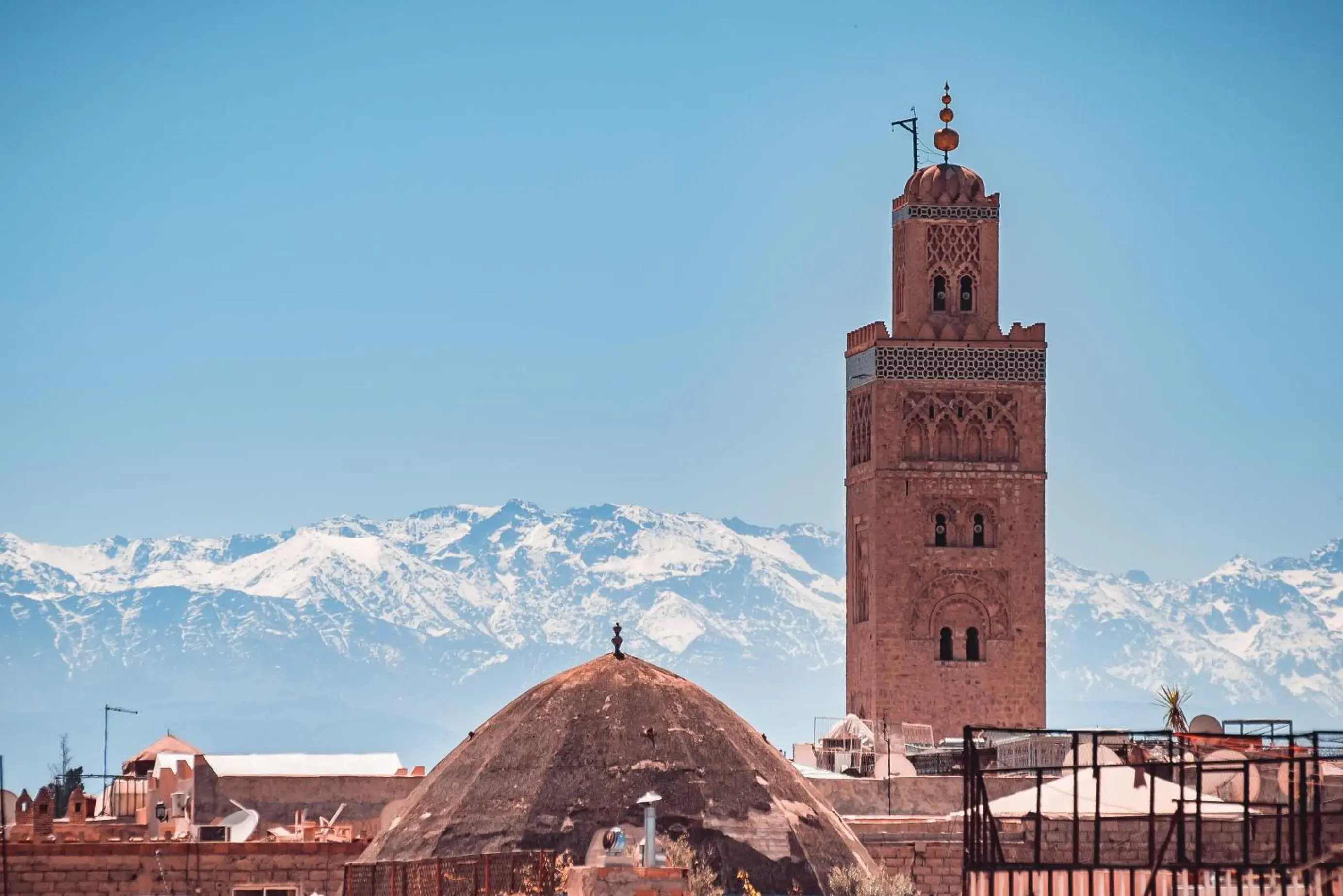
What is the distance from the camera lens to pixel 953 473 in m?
78.1

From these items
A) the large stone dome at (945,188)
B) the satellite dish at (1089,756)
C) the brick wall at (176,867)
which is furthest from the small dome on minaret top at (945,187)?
the brick wall at (176,867)

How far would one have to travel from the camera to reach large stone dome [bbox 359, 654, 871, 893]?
31031 millimetres

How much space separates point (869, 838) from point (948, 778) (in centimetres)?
1168

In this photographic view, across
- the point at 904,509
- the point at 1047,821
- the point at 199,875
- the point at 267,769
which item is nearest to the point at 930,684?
the point at 904,509

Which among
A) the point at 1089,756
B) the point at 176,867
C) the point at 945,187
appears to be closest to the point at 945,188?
the point at 945,187

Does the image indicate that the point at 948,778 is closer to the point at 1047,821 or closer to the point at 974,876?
the point at 1047,821

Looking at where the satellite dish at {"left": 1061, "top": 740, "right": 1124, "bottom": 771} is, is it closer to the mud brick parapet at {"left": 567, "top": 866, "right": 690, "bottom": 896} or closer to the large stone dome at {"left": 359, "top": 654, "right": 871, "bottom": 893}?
the large stone dome at {"left": 359, "top": 654, "right": 871, "bottom": 893}

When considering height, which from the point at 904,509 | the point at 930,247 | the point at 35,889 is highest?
the point at 930,247

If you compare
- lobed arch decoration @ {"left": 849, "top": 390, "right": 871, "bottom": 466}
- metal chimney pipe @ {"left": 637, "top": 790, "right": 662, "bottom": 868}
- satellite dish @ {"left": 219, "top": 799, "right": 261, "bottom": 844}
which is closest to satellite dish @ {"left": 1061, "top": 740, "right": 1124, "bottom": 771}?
satellite dish @ {"left": 219, "top": 799, "right": 261, "bottom": 844}

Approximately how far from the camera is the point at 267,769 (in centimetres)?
6769

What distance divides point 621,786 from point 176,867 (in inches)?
253

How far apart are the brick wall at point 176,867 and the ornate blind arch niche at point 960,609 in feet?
142

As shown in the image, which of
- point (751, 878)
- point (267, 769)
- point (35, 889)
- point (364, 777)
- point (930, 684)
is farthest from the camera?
point (930, 684)

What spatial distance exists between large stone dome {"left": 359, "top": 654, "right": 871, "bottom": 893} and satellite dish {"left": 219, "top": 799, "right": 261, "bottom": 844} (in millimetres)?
12527
